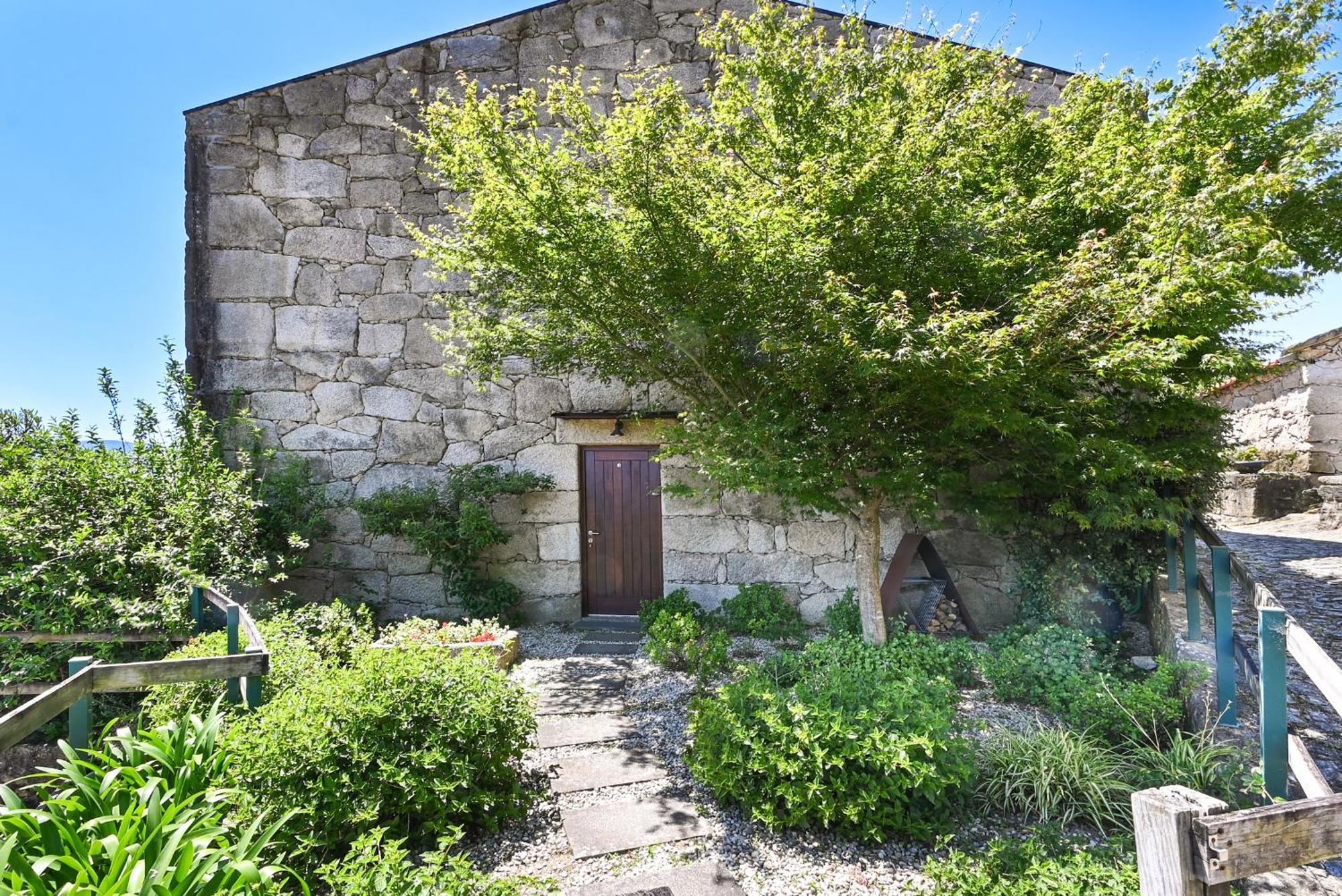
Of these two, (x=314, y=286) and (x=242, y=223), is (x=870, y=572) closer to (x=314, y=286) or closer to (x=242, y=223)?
(x=314, y=286)

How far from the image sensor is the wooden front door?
5.91m

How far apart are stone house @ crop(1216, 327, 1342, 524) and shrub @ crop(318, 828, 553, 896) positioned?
24.8 feet

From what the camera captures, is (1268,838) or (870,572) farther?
(870,572)

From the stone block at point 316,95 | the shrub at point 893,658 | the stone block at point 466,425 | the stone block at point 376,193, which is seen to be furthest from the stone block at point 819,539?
the stone block at point 316,95

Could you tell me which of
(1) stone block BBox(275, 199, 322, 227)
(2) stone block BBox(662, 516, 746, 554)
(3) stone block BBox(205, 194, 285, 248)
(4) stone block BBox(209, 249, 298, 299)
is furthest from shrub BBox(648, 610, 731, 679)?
(3) stone block BBox(205, 194, 285, 248)

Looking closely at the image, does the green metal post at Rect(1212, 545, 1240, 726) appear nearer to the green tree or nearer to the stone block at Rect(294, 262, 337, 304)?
the green tree

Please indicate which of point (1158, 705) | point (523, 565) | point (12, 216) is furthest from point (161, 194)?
point (1158, 705)

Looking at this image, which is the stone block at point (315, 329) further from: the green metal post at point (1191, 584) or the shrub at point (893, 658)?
Result: the green metal post at point (1191, 584)

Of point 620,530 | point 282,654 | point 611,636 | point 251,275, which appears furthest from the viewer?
point 251,275

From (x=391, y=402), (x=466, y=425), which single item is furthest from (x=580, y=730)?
(x=391, y=402)

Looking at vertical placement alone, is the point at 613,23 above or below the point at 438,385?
above

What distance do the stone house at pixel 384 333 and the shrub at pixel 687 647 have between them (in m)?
1.23

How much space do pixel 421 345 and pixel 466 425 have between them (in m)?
0.88

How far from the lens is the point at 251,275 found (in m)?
6.06
